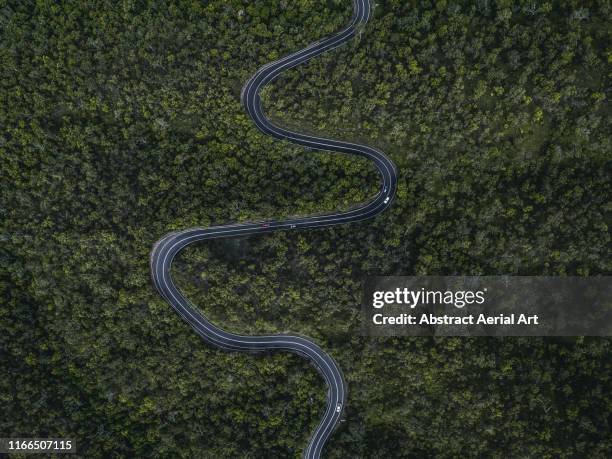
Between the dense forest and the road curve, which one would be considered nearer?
the dense forest

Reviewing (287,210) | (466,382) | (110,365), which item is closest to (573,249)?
(466,382)

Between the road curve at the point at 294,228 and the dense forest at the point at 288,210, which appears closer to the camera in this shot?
the dense forest at the point at 288,210

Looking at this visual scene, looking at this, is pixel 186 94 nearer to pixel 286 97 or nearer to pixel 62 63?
pixel 286 97

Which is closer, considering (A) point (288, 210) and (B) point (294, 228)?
(A) point (288, 210)

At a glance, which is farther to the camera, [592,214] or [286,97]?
[286,97]
